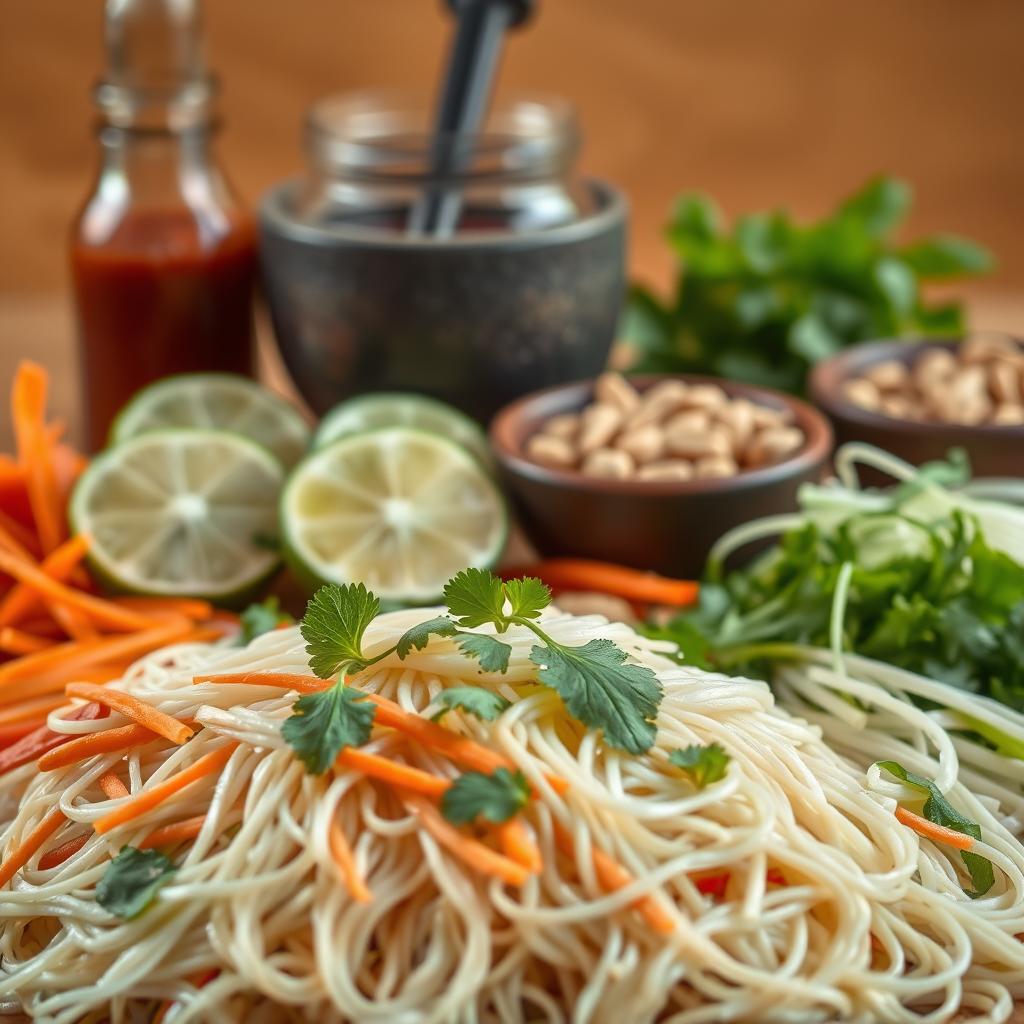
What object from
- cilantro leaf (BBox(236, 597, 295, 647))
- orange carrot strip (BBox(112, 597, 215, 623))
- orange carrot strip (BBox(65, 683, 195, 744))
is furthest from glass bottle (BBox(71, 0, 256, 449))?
orange carrot strip (BBox(65, 683, 195, 744))

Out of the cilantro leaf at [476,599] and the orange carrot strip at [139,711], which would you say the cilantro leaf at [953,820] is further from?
the orange carrot strip at [139,711]

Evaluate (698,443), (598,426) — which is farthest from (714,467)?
(598,426)

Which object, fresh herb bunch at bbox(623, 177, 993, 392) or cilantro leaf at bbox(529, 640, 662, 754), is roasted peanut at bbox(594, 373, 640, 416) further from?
cilantro leaf at bbox(529, 640, 662, 754)

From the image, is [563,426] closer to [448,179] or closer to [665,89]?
[448,179]

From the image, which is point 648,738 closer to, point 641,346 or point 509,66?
point 641,346

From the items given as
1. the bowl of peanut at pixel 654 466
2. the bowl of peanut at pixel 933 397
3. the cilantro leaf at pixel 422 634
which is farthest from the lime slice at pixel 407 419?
the cilantro leaf at pixel 422 634

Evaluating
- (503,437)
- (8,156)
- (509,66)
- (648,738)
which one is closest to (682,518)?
(503,437)
